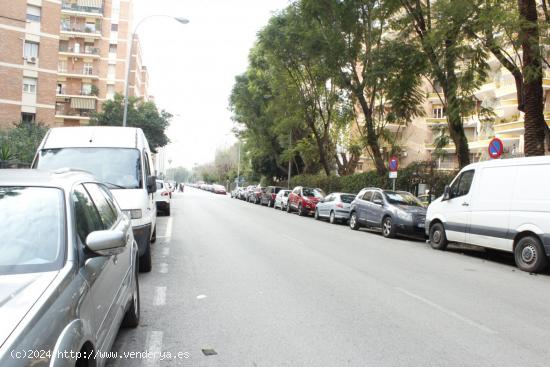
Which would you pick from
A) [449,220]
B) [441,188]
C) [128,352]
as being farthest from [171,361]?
[441,188]

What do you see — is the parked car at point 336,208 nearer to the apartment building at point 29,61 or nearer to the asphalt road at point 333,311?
the asphalt road at point 333,311

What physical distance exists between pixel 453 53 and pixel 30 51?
34.6m

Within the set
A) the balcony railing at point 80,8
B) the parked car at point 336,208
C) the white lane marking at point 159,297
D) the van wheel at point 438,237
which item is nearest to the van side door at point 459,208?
the van wheel at point 438,237

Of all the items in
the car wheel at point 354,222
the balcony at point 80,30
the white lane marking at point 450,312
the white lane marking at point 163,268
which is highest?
the balcony at point 80,30

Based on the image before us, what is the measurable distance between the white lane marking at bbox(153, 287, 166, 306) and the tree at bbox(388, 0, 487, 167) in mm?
12245

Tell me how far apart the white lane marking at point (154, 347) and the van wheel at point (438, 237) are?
10.2m

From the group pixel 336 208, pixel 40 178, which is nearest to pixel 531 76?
pixel 336 208

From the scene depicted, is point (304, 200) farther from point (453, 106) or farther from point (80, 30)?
point (80, 30)

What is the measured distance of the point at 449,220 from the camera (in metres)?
13.0

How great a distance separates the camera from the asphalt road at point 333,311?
4.46 m

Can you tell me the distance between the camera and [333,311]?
5902mm

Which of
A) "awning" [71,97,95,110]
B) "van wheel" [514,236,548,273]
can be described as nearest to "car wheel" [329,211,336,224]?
"van wheel" [514,236,548,273]

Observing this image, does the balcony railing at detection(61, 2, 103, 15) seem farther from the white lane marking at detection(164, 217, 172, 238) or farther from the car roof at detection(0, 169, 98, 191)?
the car roof at detection(0, 169, 98, 191)

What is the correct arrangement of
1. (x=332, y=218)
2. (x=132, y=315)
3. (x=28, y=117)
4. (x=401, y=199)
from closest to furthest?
(x=132, y=315), (x=401, y=199), (x=332, y=218), (x=28, y=117)
